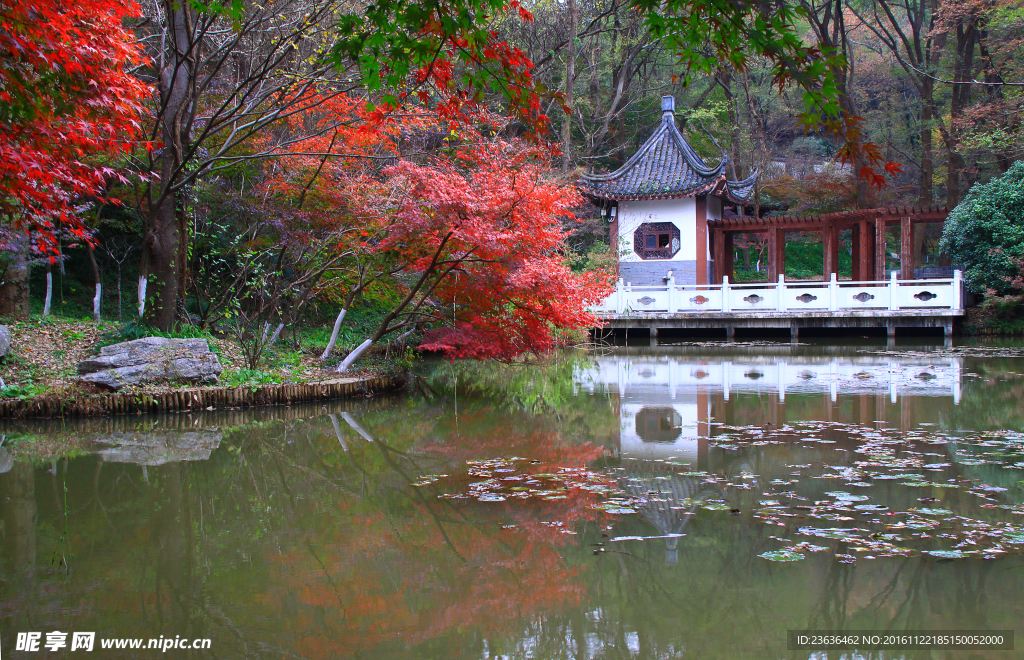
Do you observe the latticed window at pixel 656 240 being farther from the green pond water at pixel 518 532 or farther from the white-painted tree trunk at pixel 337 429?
the white-painted tree trunk at pixel 337 429

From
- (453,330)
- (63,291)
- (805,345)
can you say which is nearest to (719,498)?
(453,330)

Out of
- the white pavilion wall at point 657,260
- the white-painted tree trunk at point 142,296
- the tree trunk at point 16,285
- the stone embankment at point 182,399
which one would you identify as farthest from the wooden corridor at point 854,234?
the tree trunk at point 16,285

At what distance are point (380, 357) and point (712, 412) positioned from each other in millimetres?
5499

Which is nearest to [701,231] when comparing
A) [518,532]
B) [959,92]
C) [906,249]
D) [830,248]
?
[830,248]

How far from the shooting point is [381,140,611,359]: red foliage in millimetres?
8055

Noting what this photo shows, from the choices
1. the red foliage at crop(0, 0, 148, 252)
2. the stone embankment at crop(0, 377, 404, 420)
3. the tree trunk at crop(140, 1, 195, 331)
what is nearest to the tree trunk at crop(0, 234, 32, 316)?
the tree trunk at crop(140, 1, 195, 331)

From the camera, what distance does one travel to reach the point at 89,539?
140 inches

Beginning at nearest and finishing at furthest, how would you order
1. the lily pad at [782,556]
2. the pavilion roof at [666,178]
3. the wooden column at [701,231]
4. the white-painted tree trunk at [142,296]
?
the lily pad at [782,556], the white-painted tree trunk at [142,296], the pavilion roof at [666,178], the wooden column at [701,231]

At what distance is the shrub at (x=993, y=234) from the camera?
15.4 m

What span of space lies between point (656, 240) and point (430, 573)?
17.8 metres

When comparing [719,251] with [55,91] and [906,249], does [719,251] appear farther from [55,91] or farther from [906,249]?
[55,91]

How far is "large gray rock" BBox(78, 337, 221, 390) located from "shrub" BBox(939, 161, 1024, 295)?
51.6ft

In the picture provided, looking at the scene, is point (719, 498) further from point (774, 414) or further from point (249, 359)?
point (249, 359)

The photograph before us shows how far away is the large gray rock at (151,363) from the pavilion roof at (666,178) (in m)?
12.9
